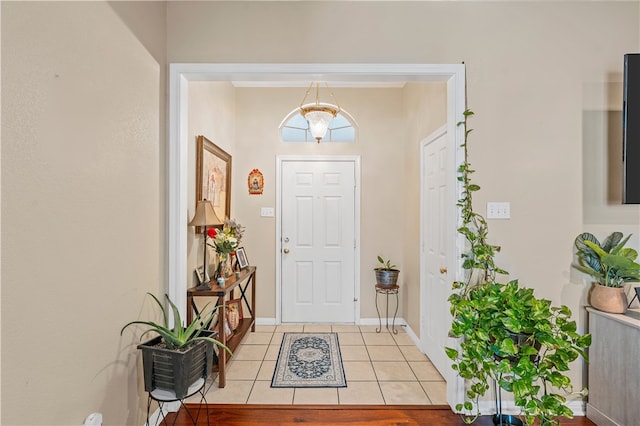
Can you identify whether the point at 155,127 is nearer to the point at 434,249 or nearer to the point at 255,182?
the point at 255,182

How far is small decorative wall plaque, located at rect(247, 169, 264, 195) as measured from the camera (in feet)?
12.9

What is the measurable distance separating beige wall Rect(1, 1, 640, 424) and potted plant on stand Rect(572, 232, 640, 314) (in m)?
0.10

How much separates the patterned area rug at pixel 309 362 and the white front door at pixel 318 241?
44 cm

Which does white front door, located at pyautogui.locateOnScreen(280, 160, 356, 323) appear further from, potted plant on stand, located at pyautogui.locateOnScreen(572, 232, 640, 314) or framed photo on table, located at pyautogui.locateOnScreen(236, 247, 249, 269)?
potted plant on stand, located at pyautogui.locateOnScreen(572, 232, 640, 314)

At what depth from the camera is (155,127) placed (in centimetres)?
209

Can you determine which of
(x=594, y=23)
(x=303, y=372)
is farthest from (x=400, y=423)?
(x=594, y=23)

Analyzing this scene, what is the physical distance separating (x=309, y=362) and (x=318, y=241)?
4.85 feet

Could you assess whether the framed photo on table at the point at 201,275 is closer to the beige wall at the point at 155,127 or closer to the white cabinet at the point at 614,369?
the beige wall at the point at 155,127

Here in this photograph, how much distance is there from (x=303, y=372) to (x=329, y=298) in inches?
53.2

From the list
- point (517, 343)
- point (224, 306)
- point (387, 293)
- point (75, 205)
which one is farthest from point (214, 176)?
point (517, 343)

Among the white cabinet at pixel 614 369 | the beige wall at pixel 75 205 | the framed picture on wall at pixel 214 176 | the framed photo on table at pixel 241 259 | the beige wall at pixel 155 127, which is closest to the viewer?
the beige wall at pixel 75 205

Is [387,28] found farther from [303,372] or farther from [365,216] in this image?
[303,372]

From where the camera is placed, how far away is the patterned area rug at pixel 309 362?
2.58 m

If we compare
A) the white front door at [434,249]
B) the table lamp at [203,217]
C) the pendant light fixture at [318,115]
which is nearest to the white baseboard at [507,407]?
the white front door at [434,249]
